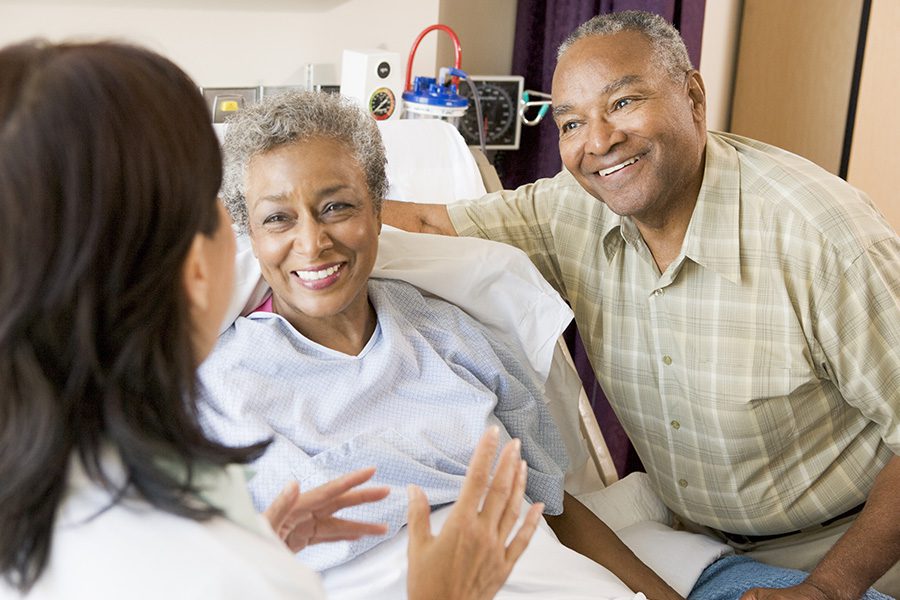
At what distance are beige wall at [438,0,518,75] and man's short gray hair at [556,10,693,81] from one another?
1.43 metres

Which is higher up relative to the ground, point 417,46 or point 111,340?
point 417,46

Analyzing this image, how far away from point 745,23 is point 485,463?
2.60m

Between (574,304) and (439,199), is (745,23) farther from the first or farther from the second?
(574,304)

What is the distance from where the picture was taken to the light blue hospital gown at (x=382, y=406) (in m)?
1.43

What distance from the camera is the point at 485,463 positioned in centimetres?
101

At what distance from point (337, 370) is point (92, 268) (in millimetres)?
830

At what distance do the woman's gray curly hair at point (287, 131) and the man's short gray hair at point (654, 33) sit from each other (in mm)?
417

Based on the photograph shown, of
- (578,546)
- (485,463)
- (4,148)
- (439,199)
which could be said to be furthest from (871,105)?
(4,148)

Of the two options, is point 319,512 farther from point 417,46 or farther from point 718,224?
point 417,46

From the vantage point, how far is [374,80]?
8.14 feet

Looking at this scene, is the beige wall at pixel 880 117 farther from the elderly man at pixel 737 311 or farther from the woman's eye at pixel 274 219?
the woman's eye at pixel 274 219

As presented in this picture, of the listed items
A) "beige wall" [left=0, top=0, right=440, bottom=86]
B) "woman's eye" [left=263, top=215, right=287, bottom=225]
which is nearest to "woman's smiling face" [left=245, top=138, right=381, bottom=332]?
"woman's eye" [left=263, top=215, right=287, bottom=225]

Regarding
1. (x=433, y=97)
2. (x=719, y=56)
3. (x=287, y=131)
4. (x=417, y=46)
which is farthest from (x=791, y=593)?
(x=719, y=56)

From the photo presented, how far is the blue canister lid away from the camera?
252 centimetres
